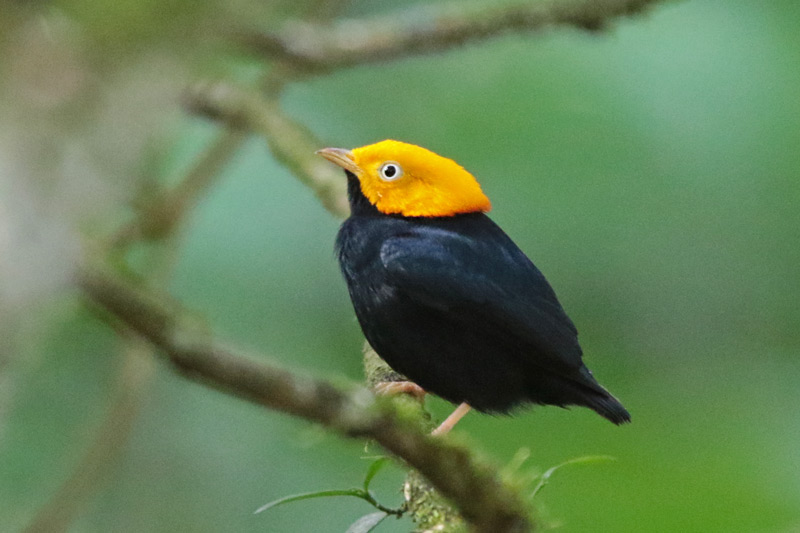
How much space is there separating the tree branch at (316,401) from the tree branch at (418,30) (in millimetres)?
2688

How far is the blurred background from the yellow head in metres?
1.10

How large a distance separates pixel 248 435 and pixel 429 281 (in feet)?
A: 8.26

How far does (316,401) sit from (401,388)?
2.48m

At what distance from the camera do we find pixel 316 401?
125 centimetres

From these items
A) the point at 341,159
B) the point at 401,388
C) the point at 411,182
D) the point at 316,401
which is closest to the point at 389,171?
the point at 411,182

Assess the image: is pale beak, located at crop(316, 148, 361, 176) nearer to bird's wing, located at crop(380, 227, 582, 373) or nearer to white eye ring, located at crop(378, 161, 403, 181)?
white eye ring, located at crop(378, 161, 403, 181)

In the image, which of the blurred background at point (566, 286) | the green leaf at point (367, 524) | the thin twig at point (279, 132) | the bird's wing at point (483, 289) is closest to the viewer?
the green leaf at point (367, 524)

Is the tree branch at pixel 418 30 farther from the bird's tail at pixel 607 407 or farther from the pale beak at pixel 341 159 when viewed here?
the bird's tail at pixel 607 407

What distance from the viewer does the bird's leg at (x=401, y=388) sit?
→ 362cm

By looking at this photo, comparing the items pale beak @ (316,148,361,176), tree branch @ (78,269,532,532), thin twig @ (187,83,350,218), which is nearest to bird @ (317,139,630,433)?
pale beak @ (316,148,361,176)

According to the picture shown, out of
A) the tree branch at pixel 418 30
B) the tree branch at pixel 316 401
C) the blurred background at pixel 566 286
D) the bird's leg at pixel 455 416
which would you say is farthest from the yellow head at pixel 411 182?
the tree branch at pixel 316 401

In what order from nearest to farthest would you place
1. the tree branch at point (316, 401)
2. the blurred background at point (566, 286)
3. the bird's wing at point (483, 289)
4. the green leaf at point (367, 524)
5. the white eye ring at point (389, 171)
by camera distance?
the tree branch at point (316, 401)
the green leaf at point (367, 524)
the bird's wing at point (483, 289)
the white eye ring at point (389, 171)
the blurred background at point (566, 286)

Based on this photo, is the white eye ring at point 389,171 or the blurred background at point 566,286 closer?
the white eye ring at point 389,171

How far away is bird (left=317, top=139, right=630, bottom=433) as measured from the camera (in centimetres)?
357
